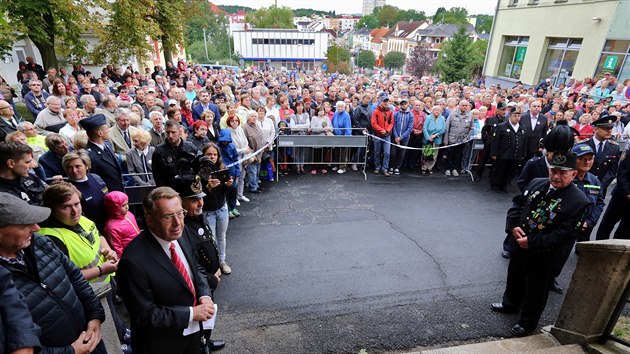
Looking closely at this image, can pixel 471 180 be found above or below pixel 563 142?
below

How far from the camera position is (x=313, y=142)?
8.35 m

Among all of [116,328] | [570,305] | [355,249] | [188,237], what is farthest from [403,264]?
[116,328]

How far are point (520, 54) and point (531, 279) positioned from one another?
86.7 ft

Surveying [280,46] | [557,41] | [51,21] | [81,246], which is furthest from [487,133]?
[280,46]

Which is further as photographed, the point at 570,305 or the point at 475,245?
the point at 475,245

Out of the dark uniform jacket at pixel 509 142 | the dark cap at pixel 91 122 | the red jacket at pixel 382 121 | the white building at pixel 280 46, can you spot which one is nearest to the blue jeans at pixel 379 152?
the red jacket at pixel 382 121

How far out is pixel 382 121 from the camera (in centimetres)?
878

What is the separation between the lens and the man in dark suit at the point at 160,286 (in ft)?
7.47

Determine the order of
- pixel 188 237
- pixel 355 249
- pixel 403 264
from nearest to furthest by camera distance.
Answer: pixel 188 237 < pixel 403 264 < pixel 355 249

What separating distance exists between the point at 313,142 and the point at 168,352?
629cm

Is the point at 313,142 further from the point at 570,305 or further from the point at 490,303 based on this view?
the point at 570,305

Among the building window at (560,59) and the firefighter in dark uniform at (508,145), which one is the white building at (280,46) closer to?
the building window at (560,59)

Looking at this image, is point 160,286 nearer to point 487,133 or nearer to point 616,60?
point 487,133

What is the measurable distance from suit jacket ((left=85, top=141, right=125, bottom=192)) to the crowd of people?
17 millimetres
